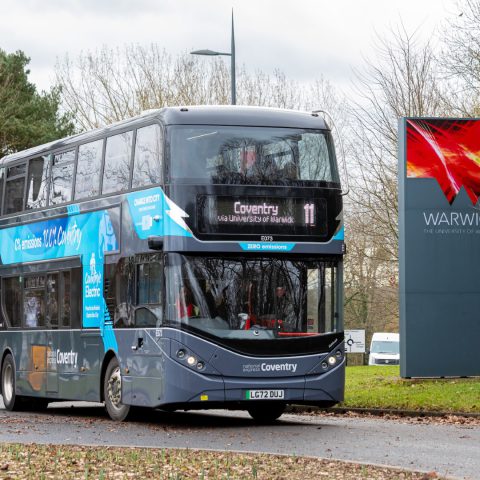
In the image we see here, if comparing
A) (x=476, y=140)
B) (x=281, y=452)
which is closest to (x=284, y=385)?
(x=281, y=452)

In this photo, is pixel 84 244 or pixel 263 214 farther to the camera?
pixel 84 244

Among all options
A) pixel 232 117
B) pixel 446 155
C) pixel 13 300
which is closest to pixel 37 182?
pixel 13 300

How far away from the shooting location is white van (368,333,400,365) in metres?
58.7

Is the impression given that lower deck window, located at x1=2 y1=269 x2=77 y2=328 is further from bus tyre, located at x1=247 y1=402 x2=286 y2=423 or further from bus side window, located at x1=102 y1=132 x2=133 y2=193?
bus tyre, located at x1=247 y1=402 x2=286 y2=423

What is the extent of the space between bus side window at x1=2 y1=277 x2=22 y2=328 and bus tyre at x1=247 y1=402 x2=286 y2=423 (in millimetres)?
5529

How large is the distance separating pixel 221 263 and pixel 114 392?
2.93m

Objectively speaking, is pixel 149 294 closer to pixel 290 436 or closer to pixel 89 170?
pixel 290 436

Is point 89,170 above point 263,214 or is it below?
above

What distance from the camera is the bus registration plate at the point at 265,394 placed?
60.4 feet

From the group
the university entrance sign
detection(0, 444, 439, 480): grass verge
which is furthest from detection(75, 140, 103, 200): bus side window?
detection(0, 444, 439, 480): grass verge

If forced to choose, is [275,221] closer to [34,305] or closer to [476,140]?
[34,305]

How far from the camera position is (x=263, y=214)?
61.2 ft

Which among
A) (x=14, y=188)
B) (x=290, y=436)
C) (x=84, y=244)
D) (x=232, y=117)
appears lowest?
(x=290, y=436)

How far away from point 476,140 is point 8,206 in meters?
9.00
